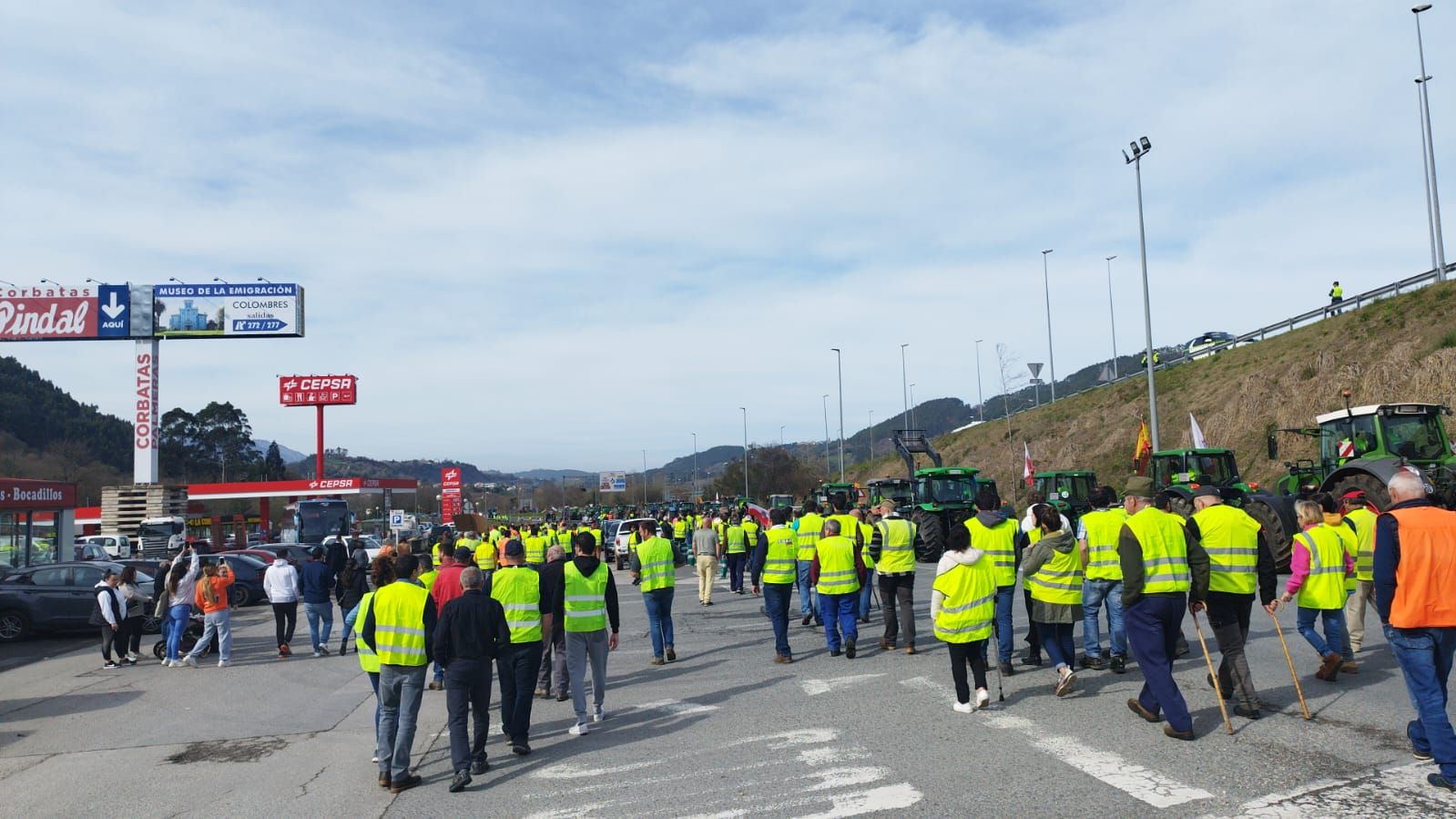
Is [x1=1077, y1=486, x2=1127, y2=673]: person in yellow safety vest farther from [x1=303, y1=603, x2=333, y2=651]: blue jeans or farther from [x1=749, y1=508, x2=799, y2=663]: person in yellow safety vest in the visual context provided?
[x1=303, y1=603, x2=333, y2=651]: blue jeans

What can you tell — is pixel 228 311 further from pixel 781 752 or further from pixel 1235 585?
pixel 1235 585

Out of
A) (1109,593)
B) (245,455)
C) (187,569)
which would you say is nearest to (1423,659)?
(1109,593)

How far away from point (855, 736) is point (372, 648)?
4.01m

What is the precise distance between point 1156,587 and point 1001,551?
104 inches

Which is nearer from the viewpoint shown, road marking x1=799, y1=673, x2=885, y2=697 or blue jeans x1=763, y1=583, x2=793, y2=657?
road marking x1=799, y1=673, x2=885, y2=697

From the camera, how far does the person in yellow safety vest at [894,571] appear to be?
1169cm

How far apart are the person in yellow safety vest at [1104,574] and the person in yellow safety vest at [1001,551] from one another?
731 mm

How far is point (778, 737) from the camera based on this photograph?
26.4ft

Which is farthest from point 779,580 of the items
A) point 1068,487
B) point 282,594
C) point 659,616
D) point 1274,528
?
point 1068,487

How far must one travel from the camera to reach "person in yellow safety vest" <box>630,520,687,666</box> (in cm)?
1223

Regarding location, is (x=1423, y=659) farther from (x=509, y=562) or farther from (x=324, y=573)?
(x=324, y=573)

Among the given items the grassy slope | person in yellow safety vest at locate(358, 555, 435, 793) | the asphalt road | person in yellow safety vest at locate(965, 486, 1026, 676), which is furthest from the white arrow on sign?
the grassy slope

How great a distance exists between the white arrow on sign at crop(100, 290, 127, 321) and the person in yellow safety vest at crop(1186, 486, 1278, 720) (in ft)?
148

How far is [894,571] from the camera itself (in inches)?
462
